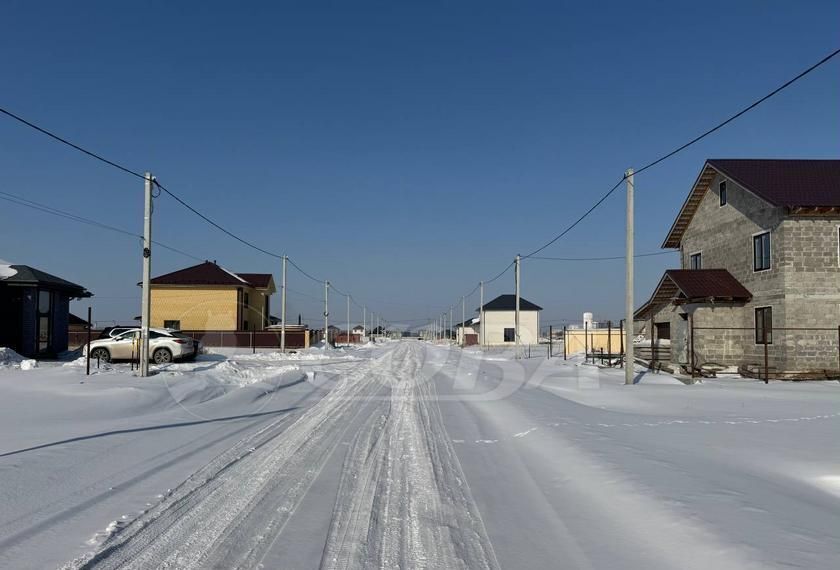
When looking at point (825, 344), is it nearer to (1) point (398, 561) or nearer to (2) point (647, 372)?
(2) point (647, 372)

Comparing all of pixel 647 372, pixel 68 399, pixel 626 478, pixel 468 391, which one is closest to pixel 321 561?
pixel 626 478

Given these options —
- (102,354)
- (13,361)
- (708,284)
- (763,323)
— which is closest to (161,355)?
(102,354)

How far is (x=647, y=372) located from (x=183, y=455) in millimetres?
18964

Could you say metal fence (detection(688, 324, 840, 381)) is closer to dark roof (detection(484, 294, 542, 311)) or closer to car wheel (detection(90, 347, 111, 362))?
car wheel (detection(90, 347, 111, 362))

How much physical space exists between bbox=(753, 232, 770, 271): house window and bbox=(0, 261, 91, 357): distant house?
2915cm

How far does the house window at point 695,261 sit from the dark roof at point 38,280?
2942cm

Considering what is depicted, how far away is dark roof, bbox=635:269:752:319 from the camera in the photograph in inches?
970

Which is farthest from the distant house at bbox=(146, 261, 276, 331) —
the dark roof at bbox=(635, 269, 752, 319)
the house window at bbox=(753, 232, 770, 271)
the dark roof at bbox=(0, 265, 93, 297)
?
the house window at bbox=(753, 232, 770, 271)

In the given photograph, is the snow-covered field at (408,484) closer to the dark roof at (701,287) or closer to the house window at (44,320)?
the dark roof at (701,287)

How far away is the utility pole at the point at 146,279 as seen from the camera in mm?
18000

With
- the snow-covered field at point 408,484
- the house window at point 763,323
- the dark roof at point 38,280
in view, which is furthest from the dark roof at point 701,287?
the dark roof at point 38,280

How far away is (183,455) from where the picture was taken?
27.3ft

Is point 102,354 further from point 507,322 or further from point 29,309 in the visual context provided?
point 507,322

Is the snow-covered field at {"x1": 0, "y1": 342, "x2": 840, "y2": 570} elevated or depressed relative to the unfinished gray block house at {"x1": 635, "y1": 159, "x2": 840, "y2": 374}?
depressed
